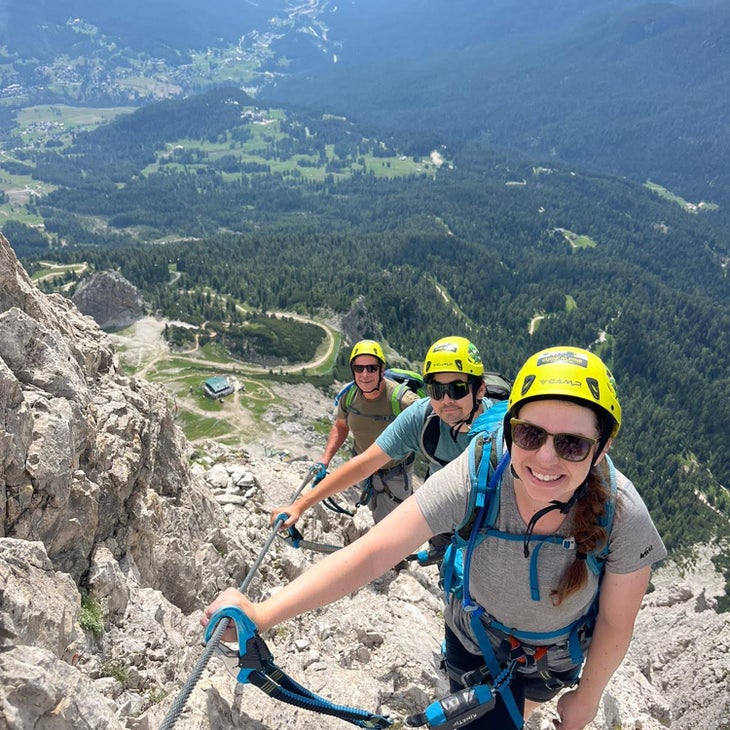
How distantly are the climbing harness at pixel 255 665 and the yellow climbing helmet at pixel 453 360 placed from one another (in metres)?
5.05

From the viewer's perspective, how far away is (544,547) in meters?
5.06

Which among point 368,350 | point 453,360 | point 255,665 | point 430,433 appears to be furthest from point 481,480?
point 368,350

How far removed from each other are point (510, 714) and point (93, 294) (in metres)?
141

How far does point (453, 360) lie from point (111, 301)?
134939 mm

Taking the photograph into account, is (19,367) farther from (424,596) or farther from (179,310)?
(179,310)

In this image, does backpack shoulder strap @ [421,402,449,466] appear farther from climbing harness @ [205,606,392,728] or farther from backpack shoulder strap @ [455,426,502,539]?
climbing harness @ [205,606,392,728]

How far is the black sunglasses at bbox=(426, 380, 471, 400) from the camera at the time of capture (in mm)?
8805

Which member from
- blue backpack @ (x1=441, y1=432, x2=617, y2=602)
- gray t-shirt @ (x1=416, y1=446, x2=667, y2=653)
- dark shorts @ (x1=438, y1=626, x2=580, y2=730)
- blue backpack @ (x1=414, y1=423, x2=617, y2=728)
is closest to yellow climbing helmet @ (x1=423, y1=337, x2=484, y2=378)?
blue backpack @ (x1=414, y1=423, x2=617, y2=728)

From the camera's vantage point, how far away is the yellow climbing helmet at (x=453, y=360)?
8906 millimetres

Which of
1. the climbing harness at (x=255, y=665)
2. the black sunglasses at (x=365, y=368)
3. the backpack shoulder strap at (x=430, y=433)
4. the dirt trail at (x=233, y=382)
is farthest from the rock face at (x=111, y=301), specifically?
the climbing harness at (x=255, y=665)

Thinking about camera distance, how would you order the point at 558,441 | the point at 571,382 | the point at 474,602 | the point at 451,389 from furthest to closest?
the point at 451,389
the point at 474,602
the point at 558,441
the point at 571,382

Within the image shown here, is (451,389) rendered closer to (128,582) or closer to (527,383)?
(527,383)

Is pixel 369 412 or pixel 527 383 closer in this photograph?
pixel 527 383

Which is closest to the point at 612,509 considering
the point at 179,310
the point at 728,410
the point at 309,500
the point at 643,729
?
the point at 309,500
